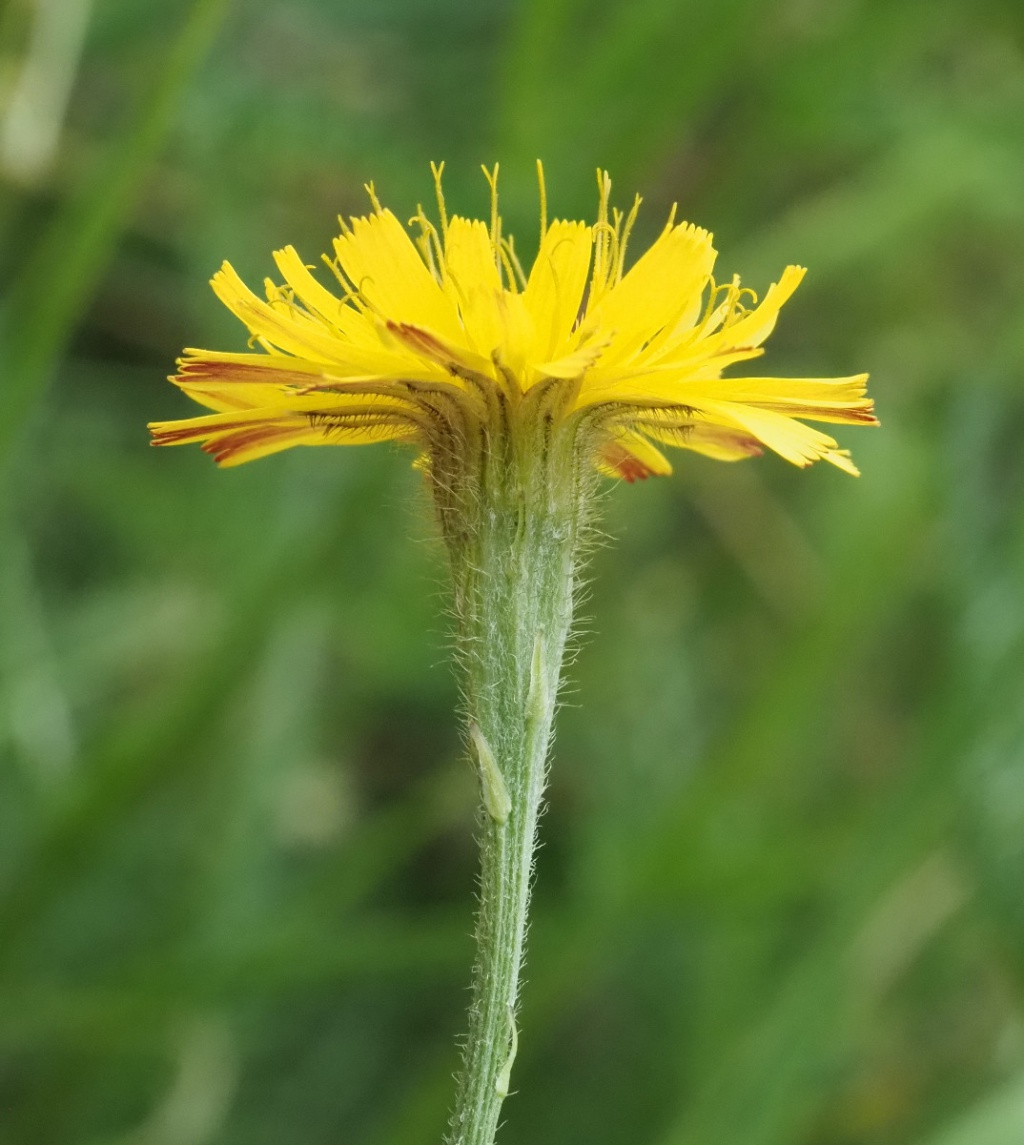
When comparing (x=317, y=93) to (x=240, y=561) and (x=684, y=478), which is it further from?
(x=684, y=478)

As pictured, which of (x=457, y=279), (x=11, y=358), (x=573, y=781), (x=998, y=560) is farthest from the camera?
Answer: (x=573, y=781)

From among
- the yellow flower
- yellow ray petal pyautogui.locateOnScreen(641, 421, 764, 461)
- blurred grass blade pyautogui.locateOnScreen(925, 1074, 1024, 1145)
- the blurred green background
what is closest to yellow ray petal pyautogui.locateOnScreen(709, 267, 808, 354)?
the yellow flower

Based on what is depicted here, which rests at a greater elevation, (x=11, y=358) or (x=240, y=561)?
(x=11, y=358)

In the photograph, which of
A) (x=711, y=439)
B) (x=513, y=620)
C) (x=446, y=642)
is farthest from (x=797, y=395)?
(x=446, y=642)

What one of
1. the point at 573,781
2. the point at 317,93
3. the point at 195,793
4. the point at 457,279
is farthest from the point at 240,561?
the point at 457,279

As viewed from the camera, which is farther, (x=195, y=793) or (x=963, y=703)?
(x=195, y=793)

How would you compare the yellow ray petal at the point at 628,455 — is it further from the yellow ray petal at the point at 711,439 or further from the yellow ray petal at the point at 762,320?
the yellow ray petal at the point at 762,320

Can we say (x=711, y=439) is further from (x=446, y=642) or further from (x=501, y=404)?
(x=446, y=642)

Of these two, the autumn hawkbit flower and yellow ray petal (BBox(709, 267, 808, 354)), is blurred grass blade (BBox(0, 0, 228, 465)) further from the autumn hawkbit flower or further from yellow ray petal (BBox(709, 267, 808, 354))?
yellow ray petal (BBox(709, 267, 808, 354))
